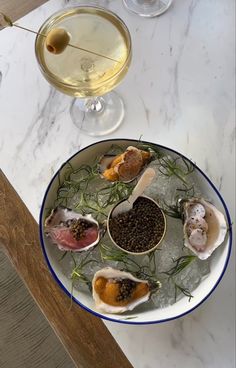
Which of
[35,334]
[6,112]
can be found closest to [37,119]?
[6,112]

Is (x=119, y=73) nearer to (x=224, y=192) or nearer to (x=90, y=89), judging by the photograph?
(x=90, y=89)

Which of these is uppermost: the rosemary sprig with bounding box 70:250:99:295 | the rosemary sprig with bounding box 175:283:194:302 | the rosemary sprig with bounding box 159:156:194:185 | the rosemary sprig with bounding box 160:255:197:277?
the rosemary sprig with bounding box 159:156:194:185

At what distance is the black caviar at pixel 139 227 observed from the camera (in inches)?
27.6

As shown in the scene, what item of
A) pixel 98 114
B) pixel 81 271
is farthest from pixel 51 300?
pixel 98 114

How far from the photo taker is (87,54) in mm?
769

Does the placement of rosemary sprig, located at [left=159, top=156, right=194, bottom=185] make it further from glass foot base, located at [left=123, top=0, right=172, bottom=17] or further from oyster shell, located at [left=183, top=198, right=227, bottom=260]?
glass foot base, located at [left=123, top=0, right=172, bottom=17]

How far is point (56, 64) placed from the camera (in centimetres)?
76

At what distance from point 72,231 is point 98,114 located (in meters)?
0.23

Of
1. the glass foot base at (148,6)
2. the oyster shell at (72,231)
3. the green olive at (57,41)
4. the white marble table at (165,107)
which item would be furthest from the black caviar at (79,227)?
the glass foot base at (148,6)

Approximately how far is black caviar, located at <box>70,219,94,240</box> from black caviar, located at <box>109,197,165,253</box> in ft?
0.11

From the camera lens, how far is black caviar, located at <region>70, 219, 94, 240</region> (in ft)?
2.31

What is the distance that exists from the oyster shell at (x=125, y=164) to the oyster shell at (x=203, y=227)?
3.2 inches

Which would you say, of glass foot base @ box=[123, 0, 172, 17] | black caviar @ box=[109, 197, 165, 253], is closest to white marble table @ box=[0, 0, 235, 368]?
glass foot base @ box=[123, 0, 172, 17]

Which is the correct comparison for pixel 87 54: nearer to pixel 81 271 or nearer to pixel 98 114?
pixel 98 114
